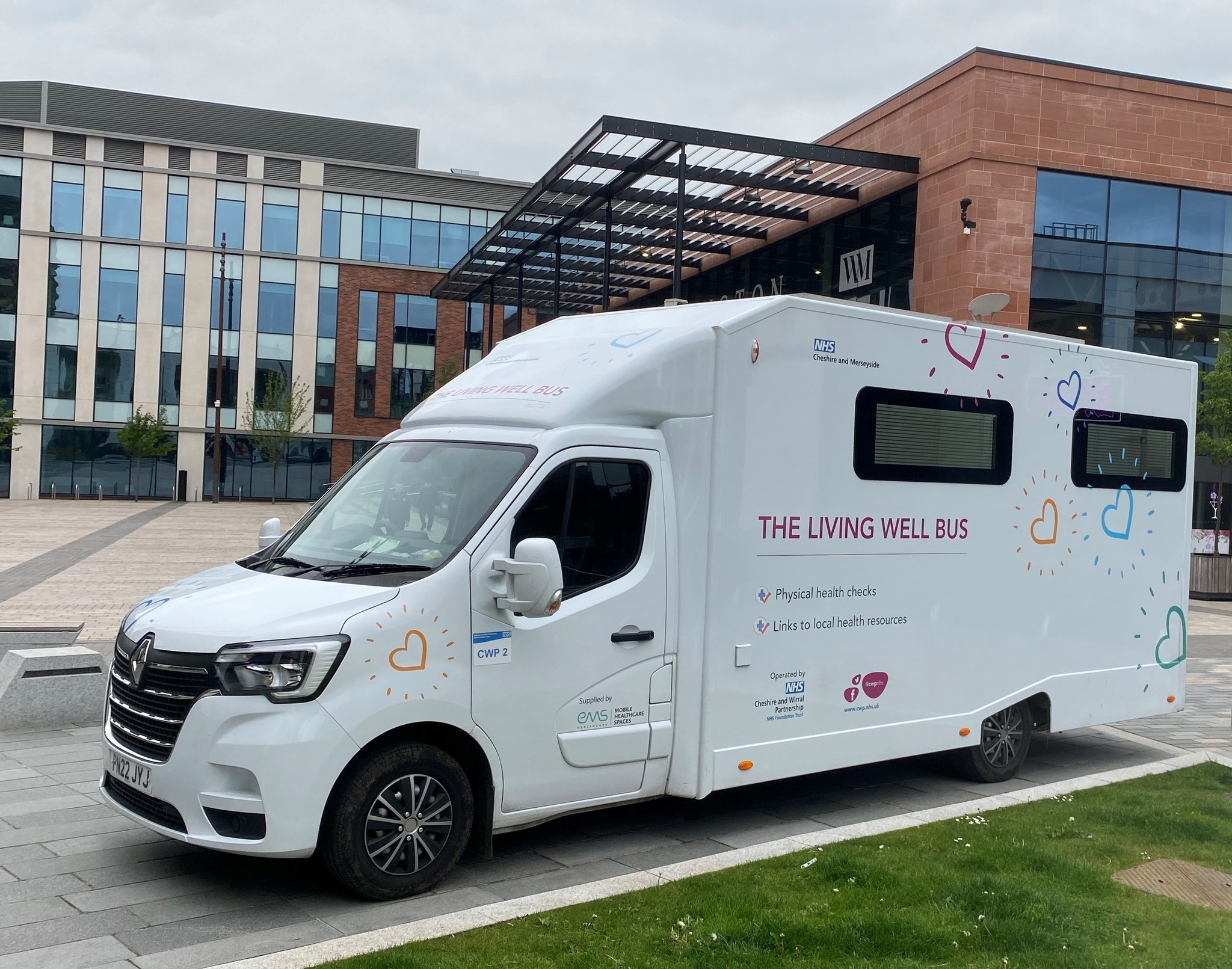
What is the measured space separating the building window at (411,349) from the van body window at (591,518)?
53.6m

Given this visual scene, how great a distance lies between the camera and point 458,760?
5.62 metres

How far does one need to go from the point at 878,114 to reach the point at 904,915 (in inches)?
709

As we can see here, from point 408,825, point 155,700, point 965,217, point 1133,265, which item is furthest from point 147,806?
point 1133,265

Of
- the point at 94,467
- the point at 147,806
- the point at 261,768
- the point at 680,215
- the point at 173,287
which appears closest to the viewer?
the point at 261,768

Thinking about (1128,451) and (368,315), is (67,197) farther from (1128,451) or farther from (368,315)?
(1128,451)

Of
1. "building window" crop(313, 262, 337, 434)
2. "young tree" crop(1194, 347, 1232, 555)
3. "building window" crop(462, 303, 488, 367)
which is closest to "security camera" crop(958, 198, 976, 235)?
"young tree" crop(1194, 347, 1232, 555)

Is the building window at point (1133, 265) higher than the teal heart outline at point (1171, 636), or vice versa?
the building window at point (1133, 265)

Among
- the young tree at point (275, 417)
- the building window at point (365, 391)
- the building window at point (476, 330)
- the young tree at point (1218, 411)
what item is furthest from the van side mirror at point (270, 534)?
the building window at point (365, 391)

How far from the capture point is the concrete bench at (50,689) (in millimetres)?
8688

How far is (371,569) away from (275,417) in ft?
169

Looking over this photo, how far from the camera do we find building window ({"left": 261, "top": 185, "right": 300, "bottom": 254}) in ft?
186

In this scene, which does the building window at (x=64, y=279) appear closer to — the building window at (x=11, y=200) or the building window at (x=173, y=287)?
the building window at (x=11, y=200)

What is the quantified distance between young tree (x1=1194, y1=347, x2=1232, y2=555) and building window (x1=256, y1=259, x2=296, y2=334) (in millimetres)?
44092

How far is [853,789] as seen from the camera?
25.8 feet
